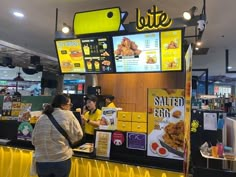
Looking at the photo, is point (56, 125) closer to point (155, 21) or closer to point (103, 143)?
point (103, 143)

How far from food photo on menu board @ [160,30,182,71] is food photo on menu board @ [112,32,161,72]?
0.30 feet

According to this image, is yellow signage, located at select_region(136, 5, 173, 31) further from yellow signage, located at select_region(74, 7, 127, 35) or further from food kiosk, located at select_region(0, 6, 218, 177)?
yellow signage, located at select_region(74, 7, 127, 35)

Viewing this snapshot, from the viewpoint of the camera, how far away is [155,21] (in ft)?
11.3

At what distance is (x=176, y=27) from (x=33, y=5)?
2.52 meters

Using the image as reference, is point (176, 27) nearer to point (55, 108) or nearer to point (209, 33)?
point (55, 108)

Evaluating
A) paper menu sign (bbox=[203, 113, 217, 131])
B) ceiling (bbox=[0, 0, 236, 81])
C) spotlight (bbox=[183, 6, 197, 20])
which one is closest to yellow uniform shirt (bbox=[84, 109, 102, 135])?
paper menu sign (bbox=[203, 113, 217, 131])

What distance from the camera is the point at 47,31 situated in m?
5.72

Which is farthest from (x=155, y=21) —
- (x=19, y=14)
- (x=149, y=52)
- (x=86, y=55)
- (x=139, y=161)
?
(x=19, y=14)

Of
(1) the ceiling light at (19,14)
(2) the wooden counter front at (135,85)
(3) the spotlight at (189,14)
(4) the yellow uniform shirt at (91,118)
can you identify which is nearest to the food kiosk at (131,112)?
(3) the spotlight at (189,14)

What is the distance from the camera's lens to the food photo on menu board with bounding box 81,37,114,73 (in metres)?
3.86

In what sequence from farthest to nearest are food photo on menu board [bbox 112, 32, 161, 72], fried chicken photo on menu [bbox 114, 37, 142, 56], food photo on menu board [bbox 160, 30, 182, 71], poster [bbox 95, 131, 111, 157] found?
fried chicken photo on menu [bbox 114, 37, 142, 56], food photo on menu board [bbox 112, 32, 161, 72], food photo on menu board [bbox 160, 30, 182, 71], poster [bbox 95, 131, 111, 157]

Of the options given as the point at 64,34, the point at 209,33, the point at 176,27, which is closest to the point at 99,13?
the point at 64,34

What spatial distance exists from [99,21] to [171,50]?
124 centimetres

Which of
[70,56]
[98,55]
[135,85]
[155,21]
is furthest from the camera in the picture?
[135,85]
